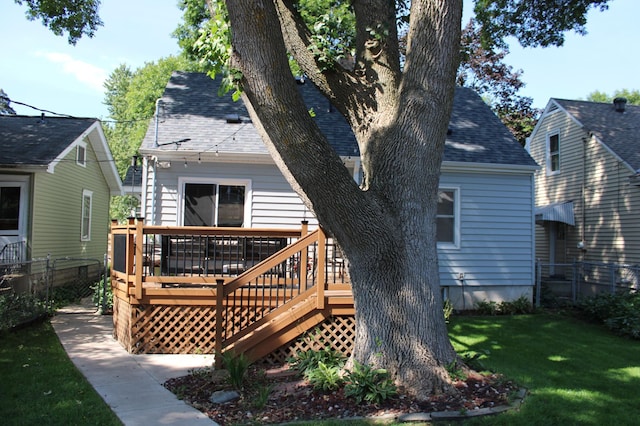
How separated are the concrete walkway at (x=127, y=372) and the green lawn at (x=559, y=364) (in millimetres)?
3062

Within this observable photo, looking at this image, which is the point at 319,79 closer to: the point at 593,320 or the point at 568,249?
the point at 593,320

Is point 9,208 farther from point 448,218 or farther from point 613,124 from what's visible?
point 613,124

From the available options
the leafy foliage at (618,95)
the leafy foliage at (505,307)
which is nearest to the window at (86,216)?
the leafy foliage at (505,307)

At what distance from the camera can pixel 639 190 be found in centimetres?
1326

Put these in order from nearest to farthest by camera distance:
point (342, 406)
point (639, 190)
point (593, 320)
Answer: point (342, 406), point (593, 320), point (639, 190)

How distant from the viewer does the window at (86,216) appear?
16250mm

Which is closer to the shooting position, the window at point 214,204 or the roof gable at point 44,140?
the window at point 214,204

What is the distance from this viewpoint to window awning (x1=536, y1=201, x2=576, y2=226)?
50.7 feet

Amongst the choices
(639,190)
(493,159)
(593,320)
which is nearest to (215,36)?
(493,159)

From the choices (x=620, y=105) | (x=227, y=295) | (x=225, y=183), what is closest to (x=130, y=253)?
(x=227, y=295)

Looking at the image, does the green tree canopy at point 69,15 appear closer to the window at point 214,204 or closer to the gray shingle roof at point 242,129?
the gray shingle roof at point 242,129

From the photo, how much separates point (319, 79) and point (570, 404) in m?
4.55

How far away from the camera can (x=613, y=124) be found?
51.6 feet

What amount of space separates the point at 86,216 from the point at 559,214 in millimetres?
15776
